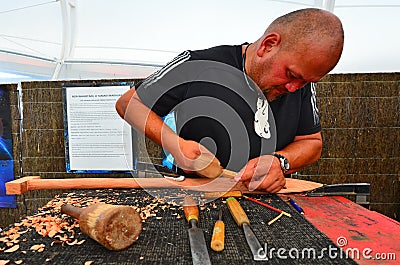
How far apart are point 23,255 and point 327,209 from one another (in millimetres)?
906

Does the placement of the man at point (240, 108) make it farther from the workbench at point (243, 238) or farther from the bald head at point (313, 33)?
the workbench at point (243, 238)

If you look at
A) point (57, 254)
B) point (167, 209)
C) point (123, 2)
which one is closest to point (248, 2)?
point (123, 2)

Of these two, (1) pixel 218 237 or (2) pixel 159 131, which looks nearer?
(1) pixel 218 237

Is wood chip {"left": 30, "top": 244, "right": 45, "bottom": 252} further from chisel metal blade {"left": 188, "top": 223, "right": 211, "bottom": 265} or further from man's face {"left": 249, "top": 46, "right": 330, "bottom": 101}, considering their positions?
man's face {"left": 249, "top": 46, "right": 330, "bottom": 101}

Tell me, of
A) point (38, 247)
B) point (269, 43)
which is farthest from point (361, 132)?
point (38, 247)

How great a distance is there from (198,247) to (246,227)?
18cm

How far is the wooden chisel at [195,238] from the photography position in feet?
2.23

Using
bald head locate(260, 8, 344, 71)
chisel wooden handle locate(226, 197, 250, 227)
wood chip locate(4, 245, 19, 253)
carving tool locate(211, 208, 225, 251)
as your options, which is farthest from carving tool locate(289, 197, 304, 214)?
wood chip locate(4, 245, 19, 253)

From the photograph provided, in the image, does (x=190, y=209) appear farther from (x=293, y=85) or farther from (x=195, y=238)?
(x=293, y=85)

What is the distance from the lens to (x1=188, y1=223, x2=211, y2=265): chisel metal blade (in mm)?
673

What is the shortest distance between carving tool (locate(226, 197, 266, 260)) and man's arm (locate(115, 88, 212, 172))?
21cm

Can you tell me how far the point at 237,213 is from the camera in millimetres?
935

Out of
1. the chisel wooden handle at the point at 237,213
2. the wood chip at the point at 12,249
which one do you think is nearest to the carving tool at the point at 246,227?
the chisel wooden handle at the point at 237,213

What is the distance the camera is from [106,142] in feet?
7.09
